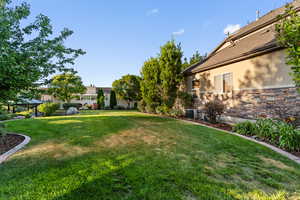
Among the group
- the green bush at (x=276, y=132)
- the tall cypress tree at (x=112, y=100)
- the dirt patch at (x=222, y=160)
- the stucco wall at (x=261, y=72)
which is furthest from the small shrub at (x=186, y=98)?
the tall cypress tree at (x=112, y=100)

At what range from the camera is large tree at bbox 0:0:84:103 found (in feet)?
10.2

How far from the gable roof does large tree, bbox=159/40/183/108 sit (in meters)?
1.35

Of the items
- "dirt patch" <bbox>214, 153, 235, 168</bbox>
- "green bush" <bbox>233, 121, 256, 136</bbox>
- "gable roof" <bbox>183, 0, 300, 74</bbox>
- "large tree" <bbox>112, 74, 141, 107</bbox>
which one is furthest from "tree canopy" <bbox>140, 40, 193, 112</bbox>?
"large tree" <bbox>112, 74, 141, 107</bbox>

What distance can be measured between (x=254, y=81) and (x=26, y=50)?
9631mm

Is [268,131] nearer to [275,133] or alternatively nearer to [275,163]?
[275,133]

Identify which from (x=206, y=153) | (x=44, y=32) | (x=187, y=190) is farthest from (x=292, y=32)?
(x=44, y=32)

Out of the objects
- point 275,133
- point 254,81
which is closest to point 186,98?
point 254,81

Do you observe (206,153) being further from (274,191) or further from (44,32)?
(44,32)

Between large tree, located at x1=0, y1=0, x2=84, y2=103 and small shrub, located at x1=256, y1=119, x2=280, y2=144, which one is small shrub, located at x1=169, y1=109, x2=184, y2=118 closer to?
small shrub, located at x1=256, y1=119, x2=280, y2=144

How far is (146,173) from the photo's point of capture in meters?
2.67

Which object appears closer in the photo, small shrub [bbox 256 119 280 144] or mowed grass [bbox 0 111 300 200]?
mowed grass [bbox 0 111 300 200]

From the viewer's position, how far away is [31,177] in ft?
8.25

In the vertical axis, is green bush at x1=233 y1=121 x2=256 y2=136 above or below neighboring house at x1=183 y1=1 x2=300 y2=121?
below

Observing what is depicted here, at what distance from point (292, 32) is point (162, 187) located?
17.2 feet
